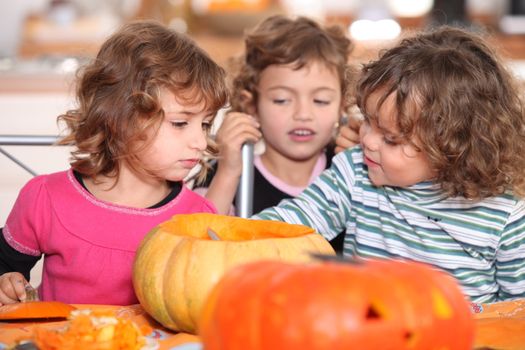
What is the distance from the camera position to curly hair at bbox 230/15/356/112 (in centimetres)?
173

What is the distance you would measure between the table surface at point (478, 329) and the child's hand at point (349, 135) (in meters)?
0.56

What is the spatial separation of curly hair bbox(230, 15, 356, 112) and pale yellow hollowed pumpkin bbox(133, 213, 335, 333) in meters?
0.79

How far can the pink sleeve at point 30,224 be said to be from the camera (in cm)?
126

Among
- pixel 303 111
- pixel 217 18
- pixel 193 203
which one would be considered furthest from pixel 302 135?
pixel 217 18

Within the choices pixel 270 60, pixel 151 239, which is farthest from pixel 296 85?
pixel 151 239

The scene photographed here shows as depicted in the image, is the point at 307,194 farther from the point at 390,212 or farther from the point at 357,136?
the point at 357,136

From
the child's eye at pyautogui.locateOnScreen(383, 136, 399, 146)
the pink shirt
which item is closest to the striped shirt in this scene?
the child's eye at pyautogui.locateOnScreen(383, 136, 399, 146)

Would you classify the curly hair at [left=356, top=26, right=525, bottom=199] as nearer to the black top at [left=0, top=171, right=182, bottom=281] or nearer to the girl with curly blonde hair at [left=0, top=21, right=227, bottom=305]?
the girl with curly blonde hair at [left=0, top=21, right=227, bottom=305]

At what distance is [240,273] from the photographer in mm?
656

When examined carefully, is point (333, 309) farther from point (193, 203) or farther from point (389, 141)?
point (193, 203)

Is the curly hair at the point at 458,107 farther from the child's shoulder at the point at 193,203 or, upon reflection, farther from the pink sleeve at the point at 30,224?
the pink sleeve at the point at 30,224

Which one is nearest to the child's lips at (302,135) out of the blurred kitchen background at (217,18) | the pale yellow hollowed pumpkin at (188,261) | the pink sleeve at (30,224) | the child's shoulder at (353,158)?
the child's shoulder at (353,158)

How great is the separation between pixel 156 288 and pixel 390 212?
0.57 m

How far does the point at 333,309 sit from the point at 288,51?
1.20 m
